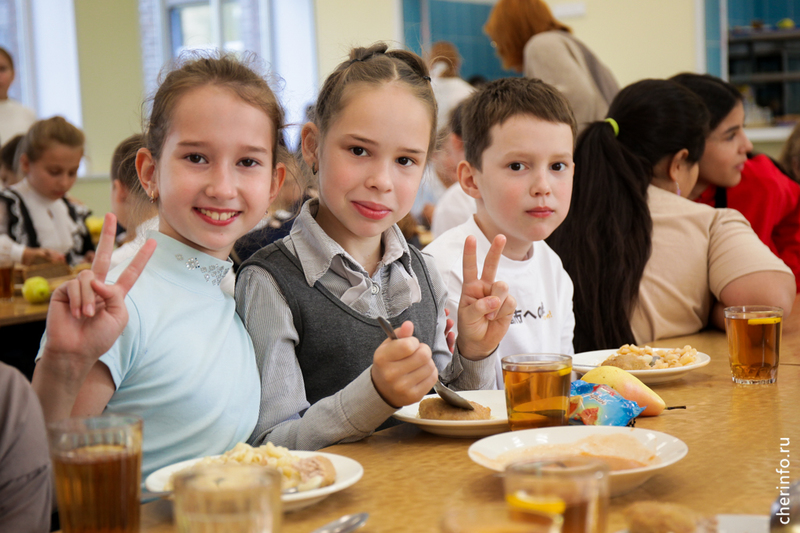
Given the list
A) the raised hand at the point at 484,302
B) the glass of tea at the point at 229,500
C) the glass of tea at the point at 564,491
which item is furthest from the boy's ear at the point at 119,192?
the glass of tea at the point at 564,491

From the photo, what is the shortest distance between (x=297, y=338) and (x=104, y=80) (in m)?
6.63

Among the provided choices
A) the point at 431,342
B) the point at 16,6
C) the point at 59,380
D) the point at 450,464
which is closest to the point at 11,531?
the point at 59,380

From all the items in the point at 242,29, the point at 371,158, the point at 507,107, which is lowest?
the point at 371,158

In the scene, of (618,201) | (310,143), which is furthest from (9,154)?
(618,201)

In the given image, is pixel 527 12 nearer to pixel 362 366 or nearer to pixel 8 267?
pixel 8 267

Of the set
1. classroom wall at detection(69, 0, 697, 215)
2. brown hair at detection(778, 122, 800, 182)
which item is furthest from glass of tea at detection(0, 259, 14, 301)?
classroom wall at detection(69, 0, 697, 215)

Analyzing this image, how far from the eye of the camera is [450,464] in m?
0.92

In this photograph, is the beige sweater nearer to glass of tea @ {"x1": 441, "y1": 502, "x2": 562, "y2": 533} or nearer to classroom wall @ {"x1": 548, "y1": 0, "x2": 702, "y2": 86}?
glass of tea @ {"x1": 441, "y1": 502, "x2": 562, "y2": 533}

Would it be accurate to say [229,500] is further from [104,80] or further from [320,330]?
[104,80]

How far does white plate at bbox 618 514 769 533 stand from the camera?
682 millimetres

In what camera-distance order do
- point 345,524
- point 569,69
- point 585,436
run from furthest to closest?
point 569,69 → point 585,436 → point 345,524

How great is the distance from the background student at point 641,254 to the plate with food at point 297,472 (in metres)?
1.27

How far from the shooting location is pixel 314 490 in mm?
763

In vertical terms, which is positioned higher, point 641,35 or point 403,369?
point 641,35
